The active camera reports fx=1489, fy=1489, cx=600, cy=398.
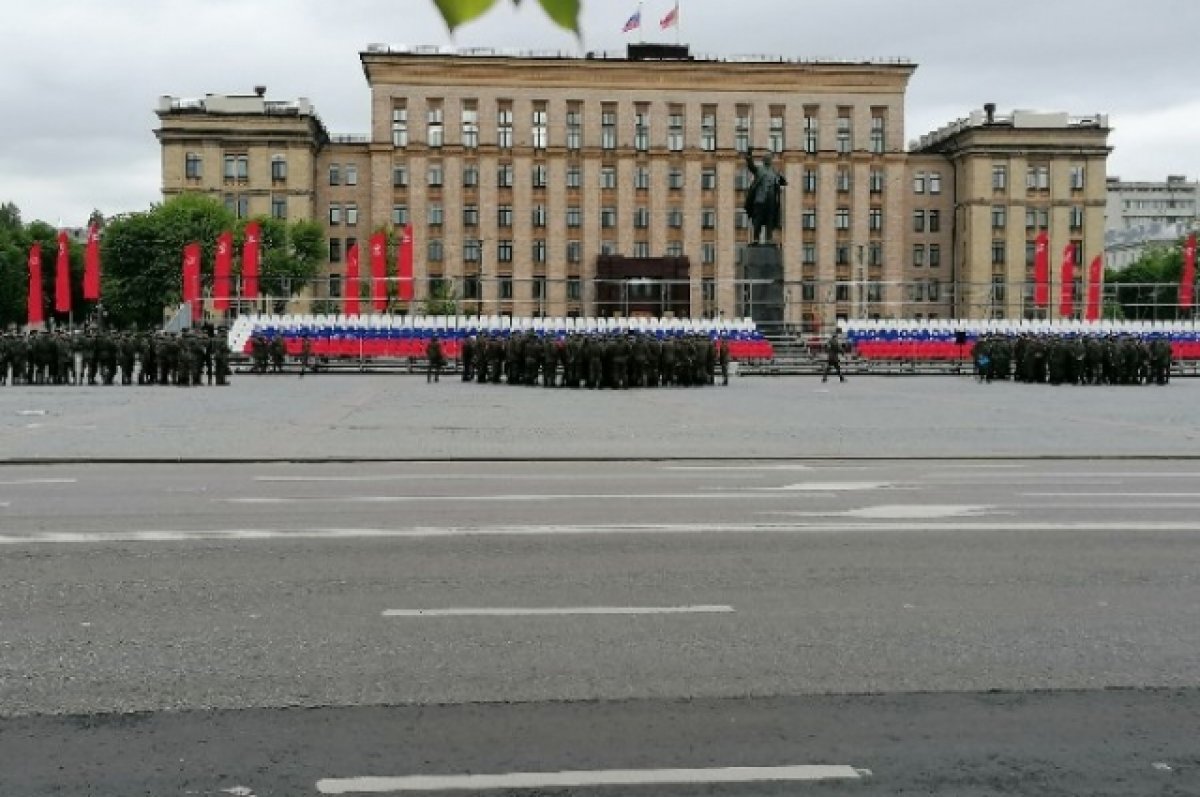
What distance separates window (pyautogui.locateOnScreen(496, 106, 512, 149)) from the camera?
11225cm

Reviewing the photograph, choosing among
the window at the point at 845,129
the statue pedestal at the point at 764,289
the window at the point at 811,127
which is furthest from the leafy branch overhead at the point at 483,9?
the window at the point at 845,129

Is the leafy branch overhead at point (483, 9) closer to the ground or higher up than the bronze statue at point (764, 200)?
closer to the ground

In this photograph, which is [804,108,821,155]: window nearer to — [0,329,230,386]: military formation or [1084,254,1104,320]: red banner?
[1084,254,1104,320]: red banner

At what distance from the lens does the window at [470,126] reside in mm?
111625

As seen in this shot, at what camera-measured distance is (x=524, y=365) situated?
43969mm

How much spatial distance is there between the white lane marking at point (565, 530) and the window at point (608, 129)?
102374mm

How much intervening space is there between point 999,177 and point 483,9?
120 meters

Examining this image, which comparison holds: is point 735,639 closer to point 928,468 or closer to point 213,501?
point 213,501

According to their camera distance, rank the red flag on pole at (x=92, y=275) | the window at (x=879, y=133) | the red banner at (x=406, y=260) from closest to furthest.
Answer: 1. the red flag on pole at (x=92, y=275)
2. the red banner at (x=406, y=260)
3. the window at (x=879, y=133)

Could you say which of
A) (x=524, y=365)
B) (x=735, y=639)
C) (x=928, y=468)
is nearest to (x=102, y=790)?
(x=735, y=639)

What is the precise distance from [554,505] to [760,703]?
25.5 feet

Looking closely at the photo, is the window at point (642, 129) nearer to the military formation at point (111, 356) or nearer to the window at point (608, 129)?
the window at point (608, 129)

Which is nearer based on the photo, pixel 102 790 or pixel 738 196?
pixel 102 790

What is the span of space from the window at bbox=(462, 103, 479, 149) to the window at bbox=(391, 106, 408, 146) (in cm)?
433
